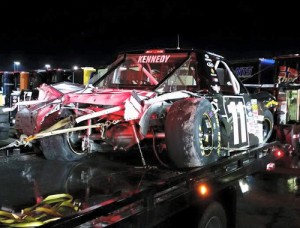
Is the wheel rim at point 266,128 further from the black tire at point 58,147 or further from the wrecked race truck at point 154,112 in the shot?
the black tire at point 58,147

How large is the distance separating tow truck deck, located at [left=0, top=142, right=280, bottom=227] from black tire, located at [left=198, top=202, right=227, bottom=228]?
7cm

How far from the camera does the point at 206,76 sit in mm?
5809

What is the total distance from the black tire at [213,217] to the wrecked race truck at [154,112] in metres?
0.62

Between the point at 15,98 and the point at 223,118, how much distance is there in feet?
41.4

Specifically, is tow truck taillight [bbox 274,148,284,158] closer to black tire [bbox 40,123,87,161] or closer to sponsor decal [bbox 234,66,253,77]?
black tire [bbox 40,123,87,161]

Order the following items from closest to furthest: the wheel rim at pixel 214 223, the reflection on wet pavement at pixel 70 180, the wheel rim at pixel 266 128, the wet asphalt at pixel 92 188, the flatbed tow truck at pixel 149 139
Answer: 1. the flatbed tow truck at pixel 149 139
2. the reflection on wet pavement at pixel 70 180
3. the wet asphalt at pixel 92 188
4. the wheel rim at pixel 214 223
5. the wheel rim at pixel 266 128

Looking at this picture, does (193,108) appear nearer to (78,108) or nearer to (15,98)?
(78,108)

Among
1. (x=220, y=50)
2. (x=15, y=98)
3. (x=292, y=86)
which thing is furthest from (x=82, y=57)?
(x=292, y=86)

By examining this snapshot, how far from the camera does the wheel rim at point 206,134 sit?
5.03 meters

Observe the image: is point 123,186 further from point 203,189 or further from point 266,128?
point 266,128

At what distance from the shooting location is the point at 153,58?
6.14 meters

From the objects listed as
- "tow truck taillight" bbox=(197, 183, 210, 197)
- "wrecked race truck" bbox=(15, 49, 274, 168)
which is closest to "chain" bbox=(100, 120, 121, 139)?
"wrecked race truck" bbox=(15, 49, 274, 168)

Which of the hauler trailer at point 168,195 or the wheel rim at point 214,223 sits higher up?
the hauler trailer at point 168,195

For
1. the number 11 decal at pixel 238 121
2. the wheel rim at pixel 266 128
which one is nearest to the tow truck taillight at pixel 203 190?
the number 11 decal at pixel 238 121
